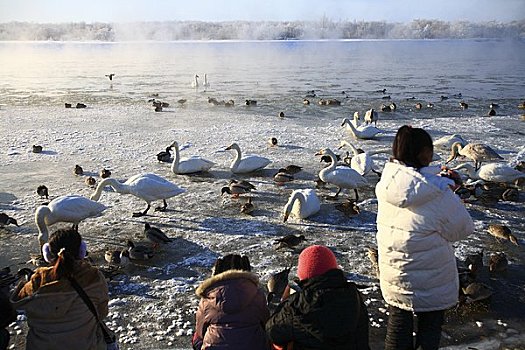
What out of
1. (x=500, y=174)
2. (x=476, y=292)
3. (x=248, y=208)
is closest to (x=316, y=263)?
(x=476, y=292)

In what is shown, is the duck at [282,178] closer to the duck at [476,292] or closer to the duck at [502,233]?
the duck at [502,233]

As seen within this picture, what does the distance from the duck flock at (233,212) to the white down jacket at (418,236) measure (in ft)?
5.29

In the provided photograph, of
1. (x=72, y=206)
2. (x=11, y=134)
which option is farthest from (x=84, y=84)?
(x=72, y=206)

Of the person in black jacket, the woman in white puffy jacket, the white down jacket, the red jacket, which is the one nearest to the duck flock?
the woman in white puffy jacket

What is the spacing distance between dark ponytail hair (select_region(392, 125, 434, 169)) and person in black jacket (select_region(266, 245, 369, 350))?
36.2 inches

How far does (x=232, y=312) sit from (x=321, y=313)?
2.09ft

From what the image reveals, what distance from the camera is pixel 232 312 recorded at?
3.27 metres

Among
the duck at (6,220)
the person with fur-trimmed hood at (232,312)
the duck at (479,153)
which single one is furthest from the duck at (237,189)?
the person with fur-trimmed hood at (232,312)

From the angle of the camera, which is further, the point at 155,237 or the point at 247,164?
the point at 247,164

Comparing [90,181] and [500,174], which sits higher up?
[500,174]

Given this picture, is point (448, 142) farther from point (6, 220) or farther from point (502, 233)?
point (6, 220)

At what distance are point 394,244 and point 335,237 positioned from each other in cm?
381

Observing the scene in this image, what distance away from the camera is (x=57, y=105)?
20.9m

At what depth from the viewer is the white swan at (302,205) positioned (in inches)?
311
